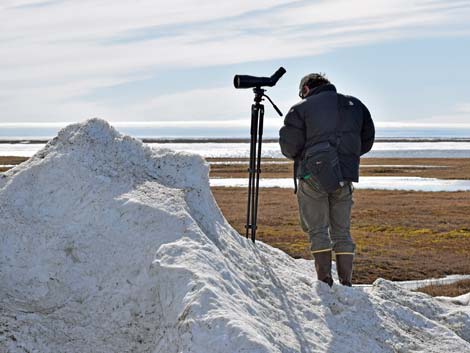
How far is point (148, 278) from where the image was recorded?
602cm

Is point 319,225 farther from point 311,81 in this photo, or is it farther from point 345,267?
point 311,81

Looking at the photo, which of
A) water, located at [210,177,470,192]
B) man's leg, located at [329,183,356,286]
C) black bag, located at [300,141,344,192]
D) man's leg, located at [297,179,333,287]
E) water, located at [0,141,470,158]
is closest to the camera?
black bag, located at [300,141,344,192]

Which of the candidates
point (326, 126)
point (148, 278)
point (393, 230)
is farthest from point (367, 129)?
point (393, 230)

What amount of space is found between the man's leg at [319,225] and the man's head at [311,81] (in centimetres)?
95

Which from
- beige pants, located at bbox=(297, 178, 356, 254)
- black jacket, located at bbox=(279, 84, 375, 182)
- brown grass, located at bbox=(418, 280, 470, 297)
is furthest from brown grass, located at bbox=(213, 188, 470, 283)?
black jacket, located at bbox=(279, 84, 375, 182)

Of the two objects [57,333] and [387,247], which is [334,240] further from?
[387,247]

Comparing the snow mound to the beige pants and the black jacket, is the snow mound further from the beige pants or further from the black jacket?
the black jacket

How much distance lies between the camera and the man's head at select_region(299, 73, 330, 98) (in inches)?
305

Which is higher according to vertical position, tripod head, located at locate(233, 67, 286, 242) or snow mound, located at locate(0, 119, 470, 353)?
tripod head, located at locate(233, 67, 286, 242)

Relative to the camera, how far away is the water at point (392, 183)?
1837 inches

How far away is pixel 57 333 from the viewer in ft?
19.2

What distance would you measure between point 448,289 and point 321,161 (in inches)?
251

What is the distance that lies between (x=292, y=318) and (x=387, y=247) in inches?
541

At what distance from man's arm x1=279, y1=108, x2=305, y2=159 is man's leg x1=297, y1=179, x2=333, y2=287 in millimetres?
357
